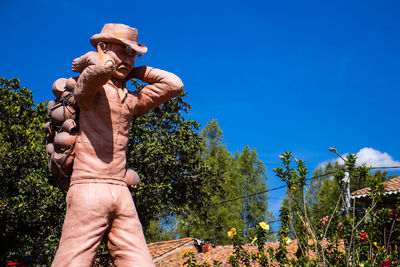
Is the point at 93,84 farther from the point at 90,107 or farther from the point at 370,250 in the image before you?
the point at 370,250

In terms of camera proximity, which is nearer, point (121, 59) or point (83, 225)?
point (83, 225)

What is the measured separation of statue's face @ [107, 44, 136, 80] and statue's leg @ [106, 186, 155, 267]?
992 mm

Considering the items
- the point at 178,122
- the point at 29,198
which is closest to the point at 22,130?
the point at 29,198

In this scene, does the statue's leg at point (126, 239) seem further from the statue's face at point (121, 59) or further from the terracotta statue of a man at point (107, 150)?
the statue's face at point (121, 59)

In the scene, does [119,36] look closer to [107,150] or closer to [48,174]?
[107,150]

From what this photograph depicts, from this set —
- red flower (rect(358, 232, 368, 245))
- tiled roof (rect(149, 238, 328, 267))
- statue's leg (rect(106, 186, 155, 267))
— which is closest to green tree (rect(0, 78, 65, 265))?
tiled roof (rect(149, 238, 328, 267))

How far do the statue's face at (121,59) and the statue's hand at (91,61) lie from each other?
0.70 feet

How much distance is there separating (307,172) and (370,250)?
1396 mm

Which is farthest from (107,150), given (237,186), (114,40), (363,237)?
(237,186)

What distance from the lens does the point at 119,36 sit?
351cm

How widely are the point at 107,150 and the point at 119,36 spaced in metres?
0.98

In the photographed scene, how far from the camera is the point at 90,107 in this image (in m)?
3.31

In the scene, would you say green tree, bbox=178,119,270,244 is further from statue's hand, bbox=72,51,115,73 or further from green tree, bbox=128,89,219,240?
statue's hand, bbox=72,51,115,73

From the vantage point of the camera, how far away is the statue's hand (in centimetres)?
312
